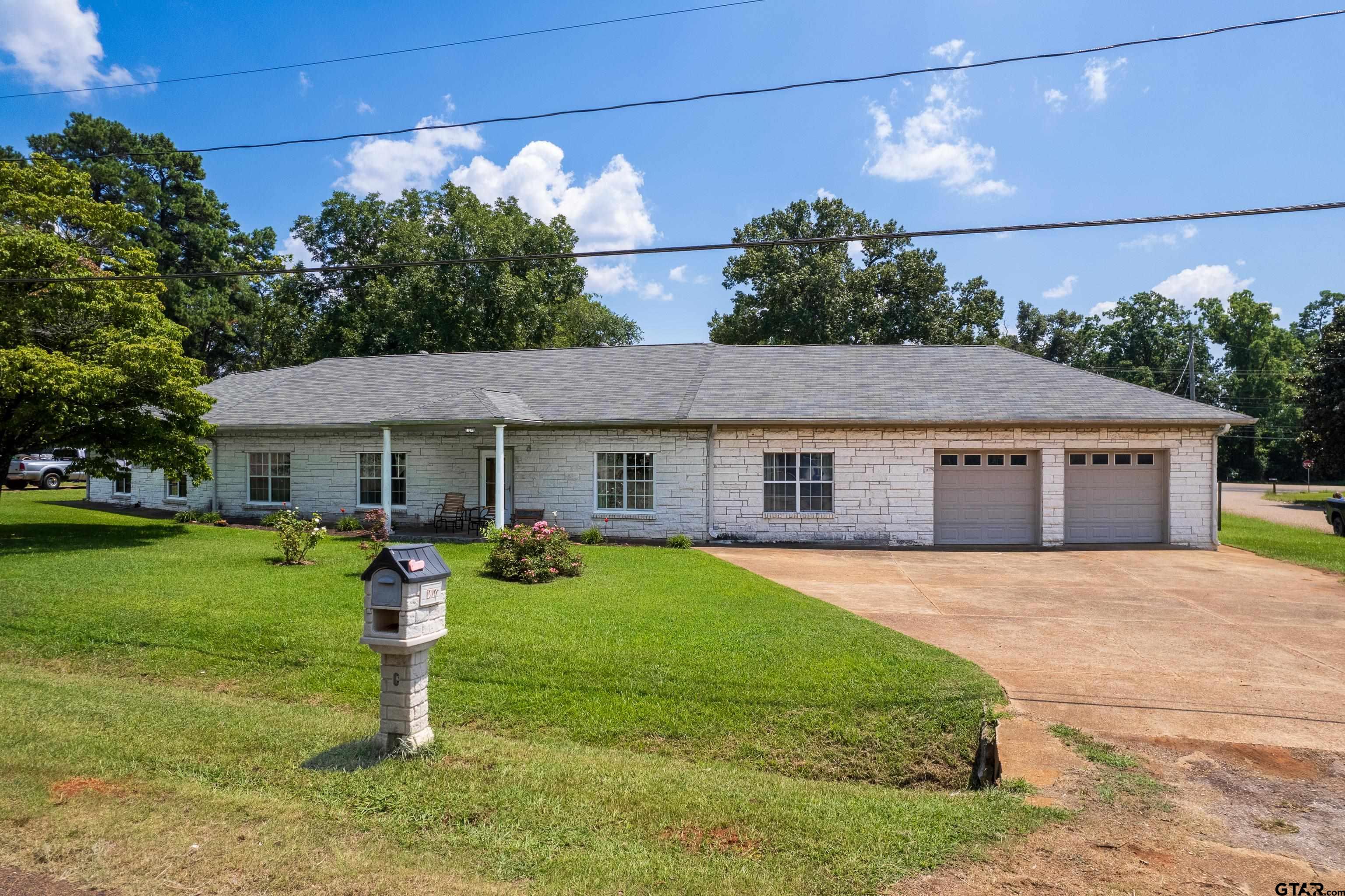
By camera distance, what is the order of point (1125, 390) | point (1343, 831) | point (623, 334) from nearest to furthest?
point (1343, 831)
point (1125, 390)
point (623, 334)

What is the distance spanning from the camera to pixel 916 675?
6652 mm

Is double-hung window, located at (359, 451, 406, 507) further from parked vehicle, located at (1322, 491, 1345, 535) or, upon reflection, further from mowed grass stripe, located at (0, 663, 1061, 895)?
parked vehicle, located at (1322, 491, 1345, 535)

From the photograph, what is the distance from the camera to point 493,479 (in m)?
18.4

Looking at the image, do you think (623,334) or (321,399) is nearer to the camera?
(321,399)

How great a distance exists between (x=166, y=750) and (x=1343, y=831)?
297 inches

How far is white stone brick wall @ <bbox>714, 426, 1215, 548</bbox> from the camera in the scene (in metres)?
16.1

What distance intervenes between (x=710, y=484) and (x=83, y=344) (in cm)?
1323

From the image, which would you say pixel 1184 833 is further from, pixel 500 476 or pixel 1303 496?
pixel 1303 496

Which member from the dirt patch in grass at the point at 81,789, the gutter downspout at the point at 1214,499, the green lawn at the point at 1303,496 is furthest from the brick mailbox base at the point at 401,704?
the green lawn at the point at 1303,496

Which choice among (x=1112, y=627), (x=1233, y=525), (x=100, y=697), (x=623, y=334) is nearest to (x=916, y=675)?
(x=1112, y=627)

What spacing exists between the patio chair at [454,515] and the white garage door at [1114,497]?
1396cm

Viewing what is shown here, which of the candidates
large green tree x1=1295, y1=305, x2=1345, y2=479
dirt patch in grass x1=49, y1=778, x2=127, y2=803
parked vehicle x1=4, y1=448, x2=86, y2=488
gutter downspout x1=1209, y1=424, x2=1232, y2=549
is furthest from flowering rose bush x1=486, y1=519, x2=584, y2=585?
large green tree x1=1295, y1=305, x2=1345, y2=479

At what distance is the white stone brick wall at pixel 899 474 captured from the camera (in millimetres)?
16125

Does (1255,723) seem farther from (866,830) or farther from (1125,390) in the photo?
(1125,390)
